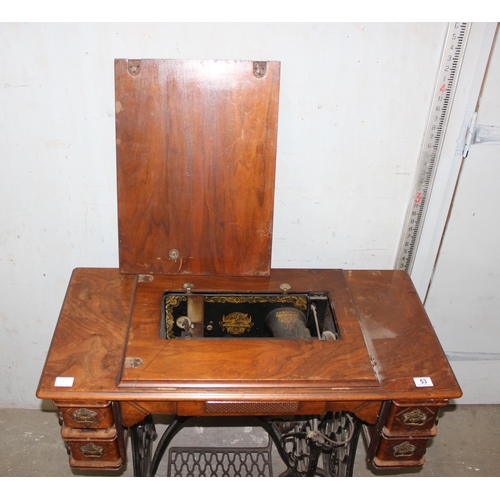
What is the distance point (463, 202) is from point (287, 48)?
2.86 ft

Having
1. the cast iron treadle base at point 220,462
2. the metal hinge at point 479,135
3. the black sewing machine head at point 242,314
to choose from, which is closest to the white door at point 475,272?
the metal hinge at point 479,135

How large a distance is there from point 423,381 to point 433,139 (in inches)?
32.5

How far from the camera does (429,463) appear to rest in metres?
2.34

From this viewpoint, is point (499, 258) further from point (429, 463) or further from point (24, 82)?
point (24, 82)

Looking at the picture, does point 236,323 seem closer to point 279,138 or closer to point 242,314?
point 242,314

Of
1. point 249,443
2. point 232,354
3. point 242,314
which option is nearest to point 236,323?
point 242,314

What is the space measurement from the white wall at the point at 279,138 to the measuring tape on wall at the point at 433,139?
0.09ft

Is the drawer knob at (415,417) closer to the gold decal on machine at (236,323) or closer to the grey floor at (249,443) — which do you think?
the gold decal on machine at (236,323)

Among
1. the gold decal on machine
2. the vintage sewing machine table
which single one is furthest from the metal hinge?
the gold decal on machine

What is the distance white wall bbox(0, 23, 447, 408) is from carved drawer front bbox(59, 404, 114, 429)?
74 cm

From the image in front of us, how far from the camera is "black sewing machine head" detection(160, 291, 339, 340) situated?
1.79 m

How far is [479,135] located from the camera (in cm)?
183

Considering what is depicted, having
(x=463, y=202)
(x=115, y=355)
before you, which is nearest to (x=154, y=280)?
(x=115, y=355)

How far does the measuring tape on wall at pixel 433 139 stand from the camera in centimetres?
166
